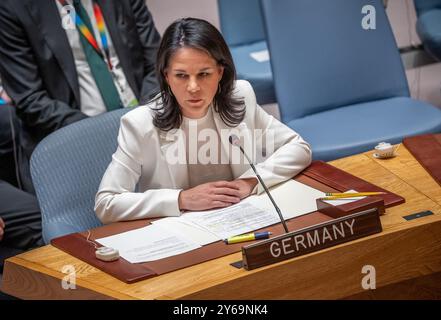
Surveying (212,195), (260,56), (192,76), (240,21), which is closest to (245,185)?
(212,195)

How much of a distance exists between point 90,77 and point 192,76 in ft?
4.14

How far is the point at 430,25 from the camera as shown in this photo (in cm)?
499

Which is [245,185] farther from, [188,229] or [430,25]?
[430,25]

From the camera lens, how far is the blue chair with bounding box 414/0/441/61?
4898mm

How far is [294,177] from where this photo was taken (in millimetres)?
3074

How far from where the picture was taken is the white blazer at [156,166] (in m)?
2.89

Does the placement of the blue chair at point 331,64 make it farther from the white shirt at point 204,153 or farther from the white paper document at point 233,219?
the white paper document at point 233,219

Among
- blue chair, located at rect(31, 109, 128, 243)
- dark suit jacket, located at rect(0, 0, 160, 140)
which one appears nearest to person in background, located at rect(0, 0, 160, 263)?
dark suit jacket, located at rect(0, 0, 160, 140)

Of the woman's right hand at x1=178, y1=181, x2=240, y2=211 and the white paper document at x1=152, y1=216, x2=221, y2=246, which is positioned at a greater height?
the woman's right hand at x1=178, y1=181, x2=240, y2=211

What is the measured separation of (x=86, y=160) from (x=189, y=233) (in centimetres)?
68

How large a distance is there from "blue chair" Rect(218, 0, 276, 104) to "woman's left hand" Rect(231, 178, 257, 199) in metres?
1.79

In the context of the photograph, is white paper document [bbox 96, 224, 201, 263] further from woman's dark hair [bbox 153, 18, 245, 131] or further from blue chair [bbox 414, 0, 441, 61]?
blue chair [bbox 414, 0, 441, 61]
